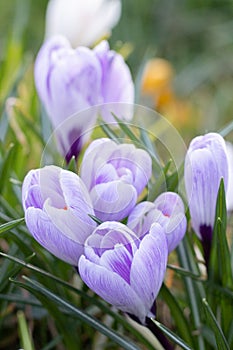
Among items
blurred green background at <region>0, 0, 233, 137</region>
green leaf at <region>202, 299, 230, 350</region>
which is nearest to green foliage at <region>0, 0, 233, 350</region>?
green leaf at <region>202, 299, 230, 350</region>

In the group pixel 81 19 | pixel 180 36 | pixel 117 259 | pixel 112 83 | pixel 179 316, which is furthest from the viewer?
pixel 180 36

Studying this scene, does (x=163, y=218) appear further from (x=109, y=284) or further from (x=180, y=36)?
(x=180, y=36)

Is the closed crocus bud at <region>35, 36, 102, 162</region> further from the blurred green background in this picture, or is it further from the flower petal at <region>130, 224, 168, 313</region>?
the blurred green background

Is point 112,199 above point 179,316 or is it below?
above

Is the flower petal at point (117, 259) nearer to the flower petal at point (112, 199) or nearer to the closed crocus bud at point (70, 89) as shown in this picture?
the flower petal at point (112, 199)

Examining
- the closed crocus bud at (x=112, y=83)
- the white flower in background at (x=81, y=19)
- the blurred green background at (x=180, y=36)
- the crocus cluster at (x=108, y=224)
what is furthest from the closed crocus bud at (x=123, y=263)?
the blurred green background at (x=180, y=36)

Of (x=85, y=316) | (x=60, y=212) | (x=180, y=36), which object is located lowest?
(x=180, y=36)

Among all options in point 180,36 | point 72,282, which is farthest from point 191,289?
point 180,36
